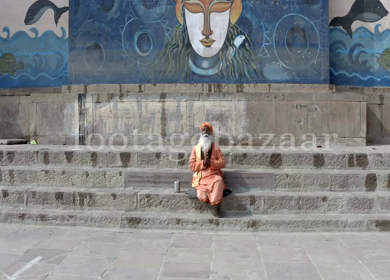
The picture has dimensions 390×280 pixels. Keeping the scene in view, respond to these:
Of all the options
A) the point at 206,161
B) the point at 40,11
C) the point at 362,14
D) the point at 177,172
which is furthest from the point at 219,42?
the point at 40,11

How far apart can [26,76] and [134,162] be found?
240 inches

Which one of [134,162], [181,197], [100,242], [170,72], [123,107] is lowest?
[100,242]

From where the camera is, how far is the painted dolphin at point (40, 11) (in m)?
10.0

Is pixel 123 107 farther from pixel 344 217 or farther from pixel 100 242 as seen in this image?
pixel 344 217

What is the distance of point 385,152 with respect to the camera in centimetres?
621

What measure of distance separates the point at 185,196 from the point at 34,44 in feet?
25.4

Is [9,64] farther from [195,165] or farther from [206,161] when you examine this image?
[206,161]

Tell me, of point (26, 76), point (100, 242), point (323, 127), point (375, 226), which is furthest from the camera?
point (26, 76)

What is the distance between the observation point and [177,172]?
5906 millimetres

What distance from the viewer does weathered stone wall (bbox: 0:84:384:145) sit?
759cm

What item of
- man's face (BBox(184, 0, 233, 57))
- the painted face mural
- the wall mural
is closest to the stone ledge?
the wall mural

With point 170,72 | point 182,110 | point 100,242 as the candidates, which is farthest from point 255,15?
point 100,242

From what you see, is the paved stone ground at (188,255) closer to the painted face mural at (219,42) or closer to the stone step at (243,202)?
the stone step at (243,202)

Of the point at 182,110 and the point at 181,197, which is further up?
the point at 182,110
